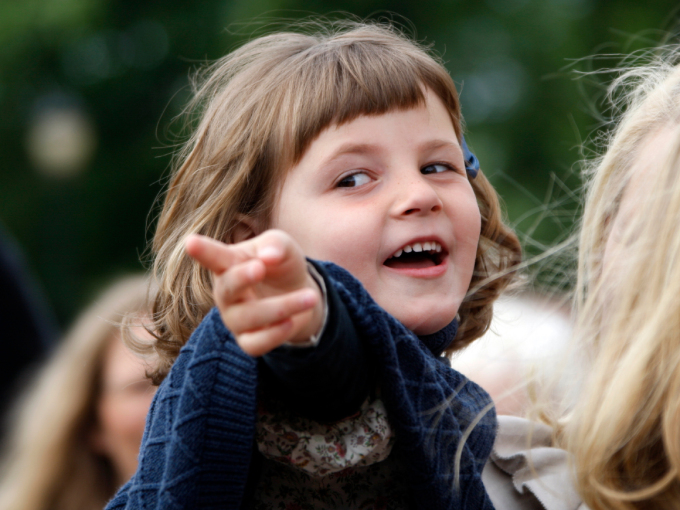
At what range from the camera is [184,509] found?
115 centimetres

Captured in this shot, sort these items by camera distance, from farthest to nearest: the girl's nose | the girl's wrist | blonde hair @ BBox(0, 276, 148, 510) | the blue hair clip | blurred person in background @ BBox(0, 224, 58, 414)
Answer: blurred person in background @ BBox(0, 224, 58, 414) < blonde hair @ BBox(0, 276, 148, 510) < the blue hair clip < the girl's nose < the girl's wrist

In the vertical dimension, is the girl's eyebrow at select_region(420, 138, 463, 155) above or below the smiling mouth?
above

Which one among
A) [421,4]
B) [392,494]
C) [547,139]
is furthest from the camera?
[421,4]

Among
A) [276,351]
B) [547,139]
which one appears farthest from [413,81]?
[547,139]

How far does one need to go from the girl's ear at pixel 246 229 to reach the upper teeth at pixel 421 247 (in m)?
0.36

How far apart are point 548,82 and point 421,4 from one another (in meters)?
2.06

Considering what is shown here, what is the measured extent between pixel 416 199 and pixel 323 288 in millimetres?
417

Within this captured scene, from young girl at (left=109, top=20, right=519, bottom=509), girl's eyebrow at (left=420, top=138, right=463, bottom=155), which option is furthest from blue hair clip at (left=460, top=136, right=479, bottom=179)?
girl's eyebrow at (left=420, top=138, right=463, bottom=155)

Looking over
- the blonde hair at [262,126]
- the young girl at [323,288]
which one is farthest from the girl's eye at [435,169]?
the blonde hair at [262,126]

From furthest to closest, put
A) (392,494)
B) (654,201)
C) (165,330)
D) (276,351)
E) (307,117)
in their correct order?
1. (165,330)
2. (307,117)
3. (392,494)
4. (654,201)
5. (276,351)

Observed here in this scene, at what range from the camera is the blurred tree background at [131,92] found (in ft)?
27.9

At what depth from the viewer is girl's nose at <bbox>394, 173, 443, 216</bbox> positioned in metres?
1.44

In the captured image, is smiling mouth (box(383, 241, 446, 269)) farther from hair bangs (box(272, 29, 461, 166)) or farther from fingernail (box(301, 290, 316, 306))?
fingernail (box(301, 290, 316, 306))

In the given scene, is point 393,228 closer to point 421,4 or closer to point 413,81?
point 413,81
